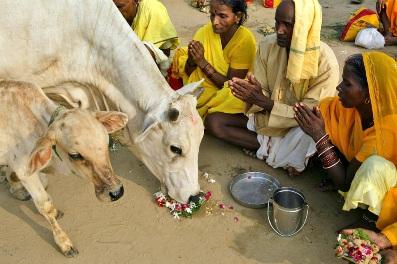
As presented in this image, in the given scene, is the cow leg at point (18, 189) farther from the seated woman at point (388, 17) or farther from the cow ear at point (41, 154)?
the seated woman at point (388, 17)

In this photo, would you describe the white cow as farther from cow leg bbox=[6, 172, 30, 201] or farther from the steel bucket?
cow leg bbox=[6, 172, 30, 201]

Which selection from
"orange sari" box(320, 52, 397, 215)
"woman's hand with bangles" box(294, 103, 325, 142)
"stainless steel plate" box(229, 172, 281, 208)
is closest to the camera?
"orange sari" box(320, 52, 397, 215)

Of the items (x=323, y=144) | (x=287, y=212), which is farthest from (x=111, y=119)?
(x=323, y=144)

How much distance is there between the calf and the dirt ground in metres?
0.28

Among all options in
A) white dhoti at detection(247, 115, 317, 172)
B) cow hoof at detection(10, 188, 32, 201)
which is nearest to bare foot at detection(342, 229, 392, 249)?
white dhoti at detection(247, 115, 317, 172)

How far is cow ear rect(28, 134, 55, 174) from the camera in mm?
2930

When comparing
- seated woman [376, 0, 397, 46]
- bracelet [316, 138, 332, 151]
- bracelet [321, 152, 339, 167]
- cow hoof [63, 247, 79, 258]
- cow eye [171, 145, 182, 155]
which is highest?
cow eye [171, 145, 182, 155]

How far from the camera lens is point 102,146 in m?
3.00

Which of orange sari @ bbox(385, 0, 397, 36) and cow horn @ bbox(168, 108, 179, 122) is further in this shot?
orange sari @ bbox(385, 0, 397, 36)

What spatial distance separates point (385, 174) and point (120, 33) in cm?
239

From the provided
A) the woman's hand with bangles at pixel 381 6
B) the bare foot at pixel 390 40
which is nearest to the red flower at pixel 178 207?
the bare foot at pixel 390 40

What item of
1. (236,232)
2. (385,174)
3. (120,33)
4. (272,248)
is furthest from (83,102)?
(385,174)

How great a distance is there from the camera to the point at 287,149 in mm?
4559

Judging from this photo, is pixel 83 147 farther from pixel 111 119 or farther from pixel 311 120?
pixel 311 120
